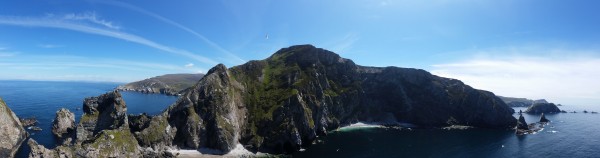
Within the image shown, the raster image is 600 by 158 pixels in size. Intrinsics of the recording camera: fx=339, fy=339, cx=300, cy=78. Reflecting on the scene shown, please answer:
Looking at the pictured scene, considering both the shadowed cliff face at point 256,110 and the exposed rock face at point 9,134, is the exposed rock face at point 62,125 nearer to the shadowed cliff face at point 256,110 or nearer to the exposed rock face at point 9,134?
the exposed rock face at point 9,134

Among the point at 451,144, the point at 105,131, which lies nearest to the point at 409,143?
the point at 451,144

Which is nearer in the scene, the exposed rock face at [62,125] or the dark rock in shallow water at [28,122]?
the exposed rock face at [62,125]

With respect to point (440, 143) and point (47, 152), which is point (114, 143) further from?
point (440, 143)

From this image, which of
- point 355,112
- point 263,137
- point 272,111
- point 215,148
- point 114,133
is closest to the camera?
point 114,133

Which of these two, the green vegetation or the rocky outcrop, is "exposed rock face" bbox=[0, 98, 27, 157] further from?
the green vegetation

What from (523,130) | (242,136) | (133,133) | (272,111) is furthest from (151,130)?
(523,130)

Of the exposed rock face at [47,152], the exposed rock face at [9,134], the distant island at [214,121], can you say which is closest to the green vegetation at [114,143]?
the distant island at [214,121]

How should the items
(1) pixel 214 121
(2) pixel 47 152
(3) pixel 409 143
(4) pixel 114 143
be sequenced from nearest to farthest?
(2) pixel 47 152 < (4) pixel 114 143 < (1) pixel 214 121 < (3) pixel 409 143

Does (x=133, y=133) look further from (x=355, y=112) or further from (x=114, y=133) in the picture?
(x=355, y=112)
